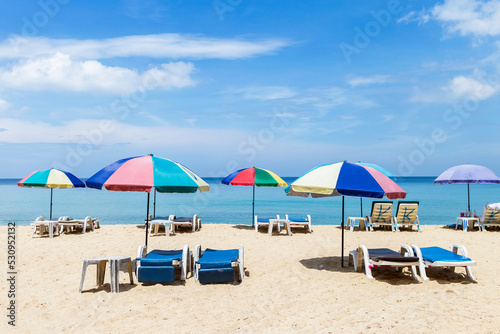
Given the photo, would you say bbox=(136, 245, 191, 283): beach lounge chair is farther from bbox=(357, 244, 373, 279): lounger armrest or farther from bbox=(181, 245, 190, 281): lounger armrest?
bbox=(357, 244, 373, 279): lounger armrest

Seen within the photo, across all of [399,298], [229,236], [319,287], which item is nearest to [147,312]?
[319,287]

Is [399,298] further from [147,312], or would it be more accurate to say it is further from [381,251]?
[147,312]

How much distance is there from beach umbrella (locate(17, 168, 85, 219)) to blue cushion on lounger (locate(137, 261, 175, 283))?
6.46 meters

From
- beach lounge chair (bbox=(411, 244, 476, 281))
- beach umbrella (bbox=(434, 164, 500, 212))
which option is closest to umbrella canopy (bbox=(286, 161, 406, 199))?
beach lounge chair (bbox=(411, 244, 476, 281))

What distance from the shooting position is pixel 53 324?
469 cm

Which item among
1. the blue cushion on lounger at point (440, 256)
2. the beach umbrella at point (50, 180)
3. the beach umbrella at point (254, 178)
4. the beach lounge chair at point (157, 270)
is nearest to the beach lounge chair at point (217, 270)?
the beach lounge chair at point (157, 270)

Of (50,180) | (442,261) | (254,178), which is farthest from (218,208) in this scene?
(442,261)

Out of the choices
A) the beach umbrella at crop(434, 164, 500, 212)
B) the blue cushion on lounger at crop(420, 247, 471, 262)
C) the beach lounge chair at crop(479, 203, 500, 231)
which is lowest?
the blue cushion on lounger at crop(420, 247, 471, 262)

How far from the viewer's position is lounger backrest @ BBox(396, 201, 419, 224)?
1291 cm

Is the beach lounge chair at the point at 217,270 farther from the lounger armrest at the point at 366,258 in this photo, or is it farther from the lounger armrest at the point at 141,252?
the lounger armrest at the point at 366,258

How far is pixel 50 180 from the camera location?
11.7 metres

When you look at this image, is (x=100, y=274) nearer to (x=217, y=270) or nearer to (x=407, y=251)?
(x=217, y=270)

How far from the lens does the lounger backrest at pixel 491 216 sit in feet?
42.4

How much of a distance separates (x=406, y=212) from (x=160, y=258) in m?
9.30
